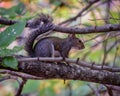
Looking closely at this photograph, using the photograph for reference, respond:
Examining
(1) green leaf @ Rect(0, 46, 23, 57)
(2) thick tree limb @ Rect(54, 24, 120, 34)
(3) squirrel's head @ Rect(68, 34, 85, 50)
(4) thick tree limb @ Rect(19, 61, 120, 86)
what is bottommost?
(4) thick tree limb @ Rect(19, 61, 120, 86)

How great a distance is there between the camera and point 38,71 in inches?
64.2

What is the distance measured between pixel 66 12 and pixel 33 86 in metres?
0.72

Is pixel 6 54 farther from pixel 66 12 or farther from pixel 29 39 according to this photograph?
pixel 66 12

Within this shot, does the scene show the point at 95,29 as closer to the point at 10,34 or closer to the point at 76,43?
the point at 10,34

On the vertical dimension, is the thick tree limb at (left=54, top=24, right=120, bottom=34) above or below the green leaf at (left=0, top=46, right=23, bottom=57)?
above

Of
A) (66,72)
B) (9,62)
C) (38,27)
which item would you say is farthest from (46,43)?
(9,62)

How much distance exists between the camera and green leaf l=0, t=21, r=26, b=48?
138cm

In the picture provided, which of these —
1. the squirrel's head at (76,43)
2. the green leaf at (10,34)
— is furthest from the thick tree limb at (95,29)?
the squirrel's head at (76,43)

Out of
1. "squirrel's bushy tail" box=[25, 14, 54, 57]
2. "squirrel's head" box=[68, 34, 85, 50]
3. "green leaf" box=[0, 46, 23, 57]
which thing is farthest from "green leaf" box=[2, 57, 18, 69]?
"squirrel's head" box=[68, 34, 85, 50]

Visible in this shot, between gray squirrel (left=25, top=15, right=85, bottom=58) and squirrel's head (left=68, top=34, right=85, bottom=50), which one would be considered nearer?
gray squirrel (left=25, top=15, right=85, bottom=58)

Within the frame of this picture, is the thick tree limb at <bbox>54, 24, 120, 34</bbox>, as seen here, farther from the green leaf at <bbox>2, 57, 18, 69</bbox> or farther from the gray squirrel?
the green leaf at <bbox>2, 57, 18, 69</bbox>

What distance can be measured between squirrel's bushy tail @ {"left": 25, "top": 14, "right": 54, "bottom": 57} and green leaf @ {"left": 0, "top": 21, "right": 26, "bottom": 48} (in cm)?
37

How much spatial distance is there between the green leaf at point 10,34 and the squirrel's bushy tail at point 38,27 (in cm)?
37

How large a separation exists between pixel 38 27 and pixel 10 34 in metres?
0.57
